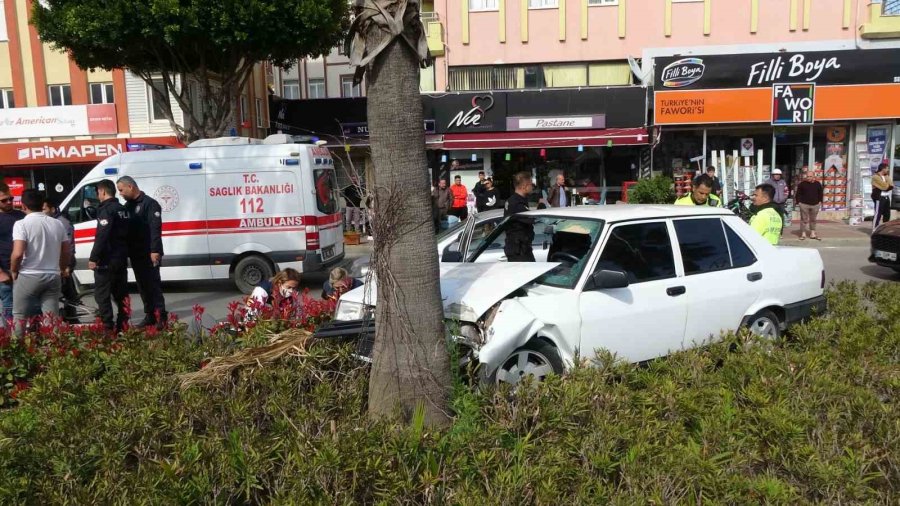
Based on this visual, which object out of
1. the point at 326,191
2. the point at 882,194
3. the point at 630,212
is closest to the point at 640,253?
the point at 630,212

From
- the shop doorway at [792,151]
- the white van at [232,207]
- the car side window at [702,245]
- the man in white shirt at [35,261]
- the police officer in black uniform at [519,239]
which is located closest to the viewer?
the car side window at [702,245]

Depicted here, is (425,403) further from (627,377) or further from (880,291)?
(880,291)

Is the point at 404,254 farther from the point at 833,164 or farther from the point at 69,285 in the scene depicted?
the point at 833,164

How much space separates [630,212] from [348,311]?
2304mm

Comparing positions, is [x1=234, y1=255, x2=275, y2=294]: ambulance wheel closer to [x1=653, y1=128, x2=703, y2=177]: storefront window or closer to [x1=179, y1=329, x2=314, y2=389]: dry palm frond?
[x1=179, y1=329, x2=314, y2=389]: dry palm frond

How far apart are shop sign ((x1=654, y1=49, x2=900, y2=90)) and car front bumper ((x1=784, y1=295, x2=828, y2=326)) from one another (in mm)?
15007

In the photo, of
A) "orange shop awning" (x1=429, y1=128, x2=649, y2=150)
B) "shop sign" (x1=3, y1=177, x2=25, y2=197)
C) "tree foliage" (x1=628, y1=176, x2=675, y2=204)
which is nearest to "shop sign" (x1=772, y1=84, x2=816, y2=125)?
"orange shop awning" (x1=429, y1=128, x2=649, y2=150)

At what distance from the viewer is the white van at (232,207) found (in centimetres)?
1062

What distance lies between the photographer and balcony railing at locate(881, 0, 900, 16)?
20.5 meters

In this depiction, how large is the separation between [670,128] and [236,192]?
1402 centimetres

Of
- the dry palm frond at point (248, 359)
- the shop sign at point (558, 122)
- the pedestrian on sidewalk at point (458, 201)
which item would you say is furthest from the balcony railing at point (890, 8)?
the dry palm frond at point (248, 359)

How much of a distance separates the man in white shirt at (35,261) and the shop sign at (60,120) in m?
15.8

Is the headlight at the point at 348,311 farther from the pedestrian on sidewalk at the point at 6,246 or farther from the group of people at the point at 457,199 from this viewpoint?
the group of people at the point at 457,199

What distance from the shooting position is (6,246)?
721cm
